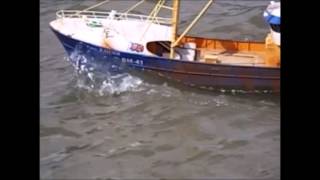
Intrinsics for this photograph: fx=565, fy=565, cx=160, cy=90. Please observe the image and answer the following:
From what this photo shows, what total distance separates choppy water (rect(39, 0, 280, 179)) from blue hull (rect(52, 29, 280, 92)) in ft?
0.44

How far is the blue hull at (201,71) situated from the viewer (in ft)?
21.6

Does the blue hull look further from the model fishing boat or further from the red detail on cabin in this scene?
the red detail on cabin

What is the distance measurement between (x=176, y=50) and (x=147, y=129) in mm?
1552

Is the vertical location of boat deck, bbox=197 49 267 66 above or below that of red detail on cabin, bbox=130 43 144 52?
below

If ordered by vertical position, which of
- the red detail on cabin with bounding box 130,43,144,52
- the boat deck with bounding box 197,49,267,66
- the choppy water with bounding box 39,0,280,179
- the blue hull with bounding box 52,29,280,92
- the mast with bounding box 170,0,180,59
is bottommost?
the choppy water with bounding box 39,0,280,179

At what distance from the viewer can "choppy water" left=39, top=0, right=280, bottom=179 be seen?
514 cm

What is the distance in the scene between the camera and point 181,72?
22.3 feet

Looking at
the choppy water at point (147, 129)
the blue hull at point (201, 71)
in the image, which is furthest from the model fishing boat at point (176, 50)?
the choppy water at point (147, 129)

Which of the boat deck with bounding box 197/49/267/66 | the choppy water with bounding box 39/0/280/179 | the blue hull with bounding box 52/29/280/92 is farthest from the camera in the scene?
the boat deck with bounding box 197/49/267/66

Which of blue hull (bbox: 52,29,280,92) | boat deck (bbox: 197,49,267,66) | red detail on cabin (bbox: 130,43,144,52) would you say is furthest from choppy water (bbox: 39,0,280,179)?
boat deck (bbox: 197,49,267,66)

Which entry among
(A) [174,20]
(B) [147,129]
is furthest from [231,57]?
(B) [147,129]
